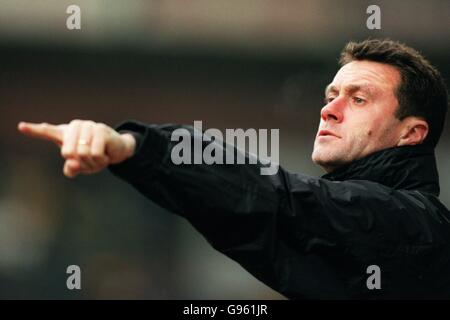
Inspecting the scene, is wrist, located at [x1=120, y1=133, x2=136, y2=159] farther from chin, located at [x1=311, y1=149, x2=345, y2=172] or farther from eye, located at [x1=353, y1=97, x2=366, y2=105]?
eye, located at [x1=353, y1=97, x2=366, y2=105]

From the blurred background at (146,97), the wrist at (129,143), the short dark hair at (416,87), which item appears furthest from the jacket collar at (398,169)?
the blurred background at (146,97)

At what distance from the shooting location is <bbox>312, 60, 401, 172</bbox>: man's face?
106 inches

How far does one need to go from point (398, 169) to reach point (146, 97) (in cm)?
617

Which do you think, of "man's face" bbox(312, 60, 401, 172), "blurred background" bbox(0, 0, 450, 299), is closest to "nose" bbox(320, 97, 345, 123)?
"man's face" bbox(312, 60, 401, 172)

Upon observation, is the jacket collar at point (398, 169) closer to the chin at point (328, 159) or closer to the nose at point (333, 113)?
the chin at point (328, 159)

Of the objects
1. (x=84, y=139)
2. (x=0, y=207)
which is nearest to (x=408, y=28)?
(x=0, y=207)

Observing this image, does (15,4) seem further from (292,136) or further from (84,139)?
(84,139)

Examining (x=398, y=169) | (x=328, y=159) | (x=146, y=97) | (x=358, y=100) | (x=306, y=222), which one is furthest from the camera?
(x=146, y=97)

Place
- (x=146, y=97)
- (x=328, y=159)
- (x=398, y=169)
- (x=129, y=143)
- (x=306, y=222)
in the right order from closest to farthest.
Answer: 1. (x=129, y=143)
2. (x=306, y=222)
3. (x=398, y=169)
4. (x=328, y=159)
5. (x=146, y=97)

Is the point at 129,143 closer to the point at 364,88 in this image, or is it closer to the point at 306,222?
the point at 306,222

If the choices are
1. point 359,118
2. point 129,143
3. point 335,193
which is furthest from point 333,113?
point 129,143

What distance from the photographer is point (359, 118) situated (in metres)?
2.73

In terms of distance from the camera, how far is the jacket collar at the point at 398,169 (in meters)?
2.54

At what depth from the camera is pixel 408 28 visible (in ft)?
29.3
